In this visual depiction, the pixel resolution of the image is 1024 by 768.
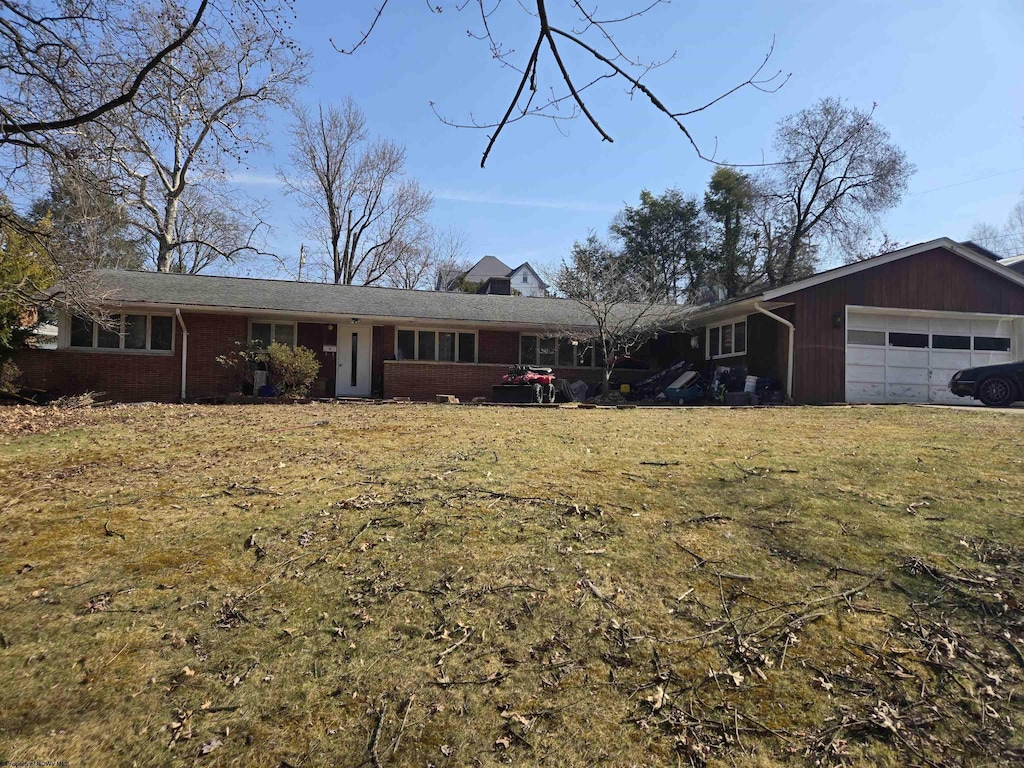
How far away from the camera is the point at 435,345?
18844mm

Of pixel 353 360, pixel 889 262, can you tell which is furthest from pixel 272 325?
pixel 889 262

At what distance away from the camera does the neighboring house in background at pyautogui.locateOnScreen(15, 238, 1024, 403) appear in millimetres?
15703

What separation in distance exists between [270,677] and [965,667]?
3274mm

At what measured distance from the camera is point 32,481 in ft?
18.1

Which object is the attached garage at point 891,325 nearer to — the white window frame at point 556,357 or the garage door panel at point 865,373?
the garage door panel at point 865,373

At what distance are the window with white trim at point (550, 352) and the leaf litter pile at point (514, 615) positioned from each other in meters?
13.8

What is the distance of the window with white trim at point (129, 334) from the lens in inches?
621

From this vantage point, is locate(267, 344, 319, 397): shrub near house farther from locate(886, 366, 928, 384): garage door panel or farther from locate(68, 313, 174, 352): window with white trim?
locate(886, 366, 928, 384): garage door panel

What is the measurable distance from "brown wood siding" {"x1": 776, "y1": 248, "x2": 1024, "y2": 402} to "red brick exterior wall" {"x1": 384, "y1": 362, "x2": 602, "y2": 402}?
8.34 meters

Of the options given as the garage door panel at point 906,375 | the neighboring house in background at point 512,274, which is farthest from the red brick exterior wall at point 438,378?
the neighboring house in background at point 512,274

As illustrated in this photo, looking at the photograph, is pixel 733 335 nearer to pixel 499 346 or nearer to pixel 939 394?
pixel 939 394

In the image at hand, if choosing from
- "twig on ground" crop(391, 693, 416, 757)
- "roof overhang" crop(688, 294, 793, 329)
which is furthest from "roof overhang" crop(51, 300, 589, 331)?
"twig on ground" crop(391, 693, 416, 757)

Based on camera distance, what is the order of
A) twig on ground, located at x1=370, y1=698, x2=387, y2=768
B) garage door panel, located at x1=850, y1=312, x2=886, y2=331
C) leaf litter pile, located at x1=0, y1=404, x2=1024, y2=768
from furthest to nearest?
1. garage door panel, located at x1=850, y1=312, x2=886, y2=331
2. leaf litter pile, located at x1=0, y1=404, x2=1024, y2=768
3. twig on ground, located at x1=370, y1=698, x2=387, y2=768

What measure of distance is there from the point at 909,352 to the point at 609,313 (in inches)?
333
